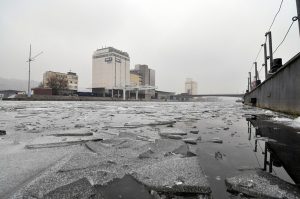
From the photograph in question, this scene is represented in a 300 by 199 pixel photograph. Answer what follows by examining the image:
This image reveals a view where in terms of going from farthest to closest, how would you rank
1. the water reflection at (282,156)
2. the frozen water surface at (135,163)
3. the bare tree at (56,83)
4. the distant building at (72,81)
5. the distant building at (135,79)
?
the distant building at (135,79) < the distant building at (72,81) < the bare tree at (56,83) < the water reflection at (282,156) < the frozen water surface at (135,163)

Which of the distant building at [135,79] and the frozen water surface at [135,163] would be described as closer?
the frozen water surface at [135,163]

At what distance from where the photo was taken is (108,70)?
10194 centimetres

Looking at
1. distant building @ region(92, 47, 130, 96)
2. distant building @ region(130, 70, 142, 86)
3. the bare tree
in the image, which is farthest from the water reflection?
distant building @ region(130, 70, 142, 86)

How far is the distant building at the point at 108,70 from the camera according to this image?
101 meters

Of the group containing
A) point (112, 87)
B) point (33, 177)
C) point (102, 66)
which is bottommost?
point (33, 177)

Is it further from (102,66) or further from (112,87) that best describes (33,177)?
(102,66)

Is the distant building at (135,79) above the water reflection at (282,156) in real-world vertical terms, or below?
above

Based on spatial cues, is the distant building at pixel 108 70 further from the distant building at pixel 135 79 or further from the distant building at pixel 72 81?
the distant building at pixel 135 79

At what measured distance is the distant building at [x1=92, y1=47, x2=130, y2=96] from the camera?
101125 mm

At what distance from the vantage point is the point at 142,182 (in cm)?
155

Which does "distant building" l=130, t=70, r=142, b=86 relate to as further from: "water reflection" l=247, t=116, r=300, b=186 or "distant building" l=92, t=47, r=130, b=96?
"water reflection" l=247, t=116, r=300, b=186

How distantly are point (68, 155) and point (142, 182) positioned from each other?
3.56ft

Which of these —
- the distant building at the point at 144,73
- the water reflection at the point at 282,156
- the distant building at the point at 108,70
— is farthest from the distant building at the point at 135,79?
the water reflection at the point at 282,156

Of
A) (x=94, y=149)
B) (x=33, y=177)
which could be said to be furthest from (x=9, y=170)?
(x=94, y=149)
